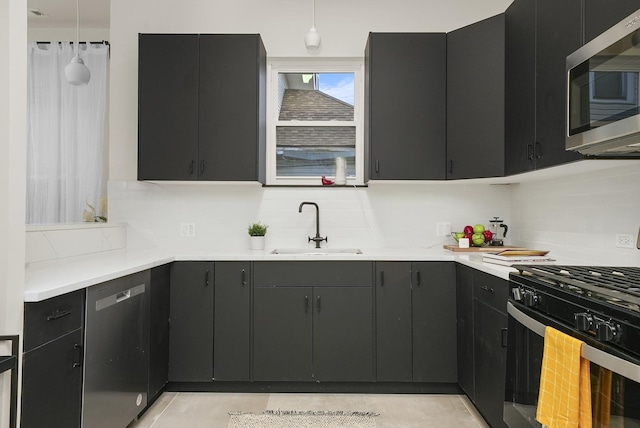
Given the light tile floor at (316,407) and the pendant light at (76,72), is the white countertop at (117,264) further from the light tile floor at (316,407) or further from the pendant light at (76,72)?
the pendant light at (76,72)

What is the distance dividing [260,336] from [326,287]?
1.75ft

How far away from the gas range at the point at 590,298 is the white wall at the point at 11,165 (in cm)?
181

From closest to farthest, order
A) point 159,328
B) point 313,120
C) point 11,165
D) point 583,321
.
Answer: point 583,321
point 11,165
point 159,328
point 313,120

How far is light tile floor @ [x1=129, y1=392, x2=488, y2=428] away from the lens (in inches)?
98.1

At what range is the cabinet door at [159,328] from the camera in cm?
258

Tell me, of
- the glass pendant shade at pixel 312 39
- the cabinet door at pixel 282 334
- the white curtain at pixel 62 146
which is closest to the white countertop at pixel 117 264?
the cabinet door at pixel 282 334

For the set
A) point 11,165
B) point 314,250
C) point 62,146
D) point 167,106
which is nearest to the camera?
point 11,165

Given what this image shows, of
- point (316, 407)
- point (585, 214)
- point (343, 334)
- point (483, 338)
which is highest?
point (585, 214)

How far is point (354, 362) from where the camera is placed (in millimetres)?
2877

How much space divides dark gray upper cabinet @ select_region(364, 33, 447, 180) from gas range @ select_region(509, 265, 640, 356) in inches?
54.0

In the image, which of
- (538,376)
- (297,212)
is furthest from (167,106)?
(538,376)

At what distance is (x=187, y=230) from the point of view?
136 inches

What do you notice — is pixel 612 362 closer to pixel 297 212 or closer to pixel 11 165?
pixel 11 165

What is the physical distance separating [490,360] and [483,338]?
0.14 meters
